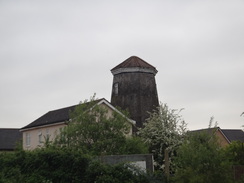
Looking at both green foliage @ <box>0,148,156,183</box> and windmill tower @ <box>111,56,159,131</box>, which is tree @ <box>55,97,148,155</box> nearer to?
green foliage @ <box>0,148,156,183</box>

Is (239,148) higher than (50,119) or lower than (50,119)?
lower

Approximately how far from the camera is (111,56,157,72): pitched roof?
50.1 metres

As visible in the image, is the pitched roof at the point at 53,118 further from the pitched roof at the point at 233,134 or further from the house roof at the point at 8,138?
the pitched roof at the point at 233,134

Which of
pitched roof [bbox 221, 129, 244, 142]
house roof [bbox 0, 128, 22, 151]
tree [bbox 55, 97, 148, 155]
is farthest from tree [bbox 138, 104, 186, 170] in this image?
pitched roof [bbox 221, 129, 244, 142]

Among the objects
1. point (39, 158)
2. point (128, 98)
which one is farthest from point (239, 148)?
point (128, 98)

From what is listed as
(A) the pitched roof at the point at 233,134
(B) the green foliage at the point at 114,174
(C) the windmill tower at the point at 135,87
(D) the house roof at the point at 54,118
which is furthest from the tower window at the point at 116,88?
(B) the green foliage at the point at 114,174

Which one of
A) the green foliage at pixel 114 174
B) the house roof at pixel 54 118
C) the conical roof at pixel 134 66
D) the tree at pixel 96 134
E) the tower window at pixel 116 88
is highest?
the conical roof at pixel 134 66

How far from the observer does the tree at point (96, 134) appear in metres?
29.9

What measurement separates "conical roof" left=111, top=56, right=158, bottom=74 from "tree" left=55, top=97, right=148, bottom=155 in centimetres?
1846

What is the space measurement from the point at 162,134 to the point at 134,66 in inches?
619

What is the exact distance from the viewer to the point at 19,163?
23453 millimetres

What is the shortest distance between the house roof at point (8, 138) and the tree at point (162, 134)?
27.5 metres

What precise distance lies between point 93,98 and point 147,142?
17.6 feet

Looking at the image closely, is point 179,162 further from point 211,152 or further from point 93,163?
point 93,163
